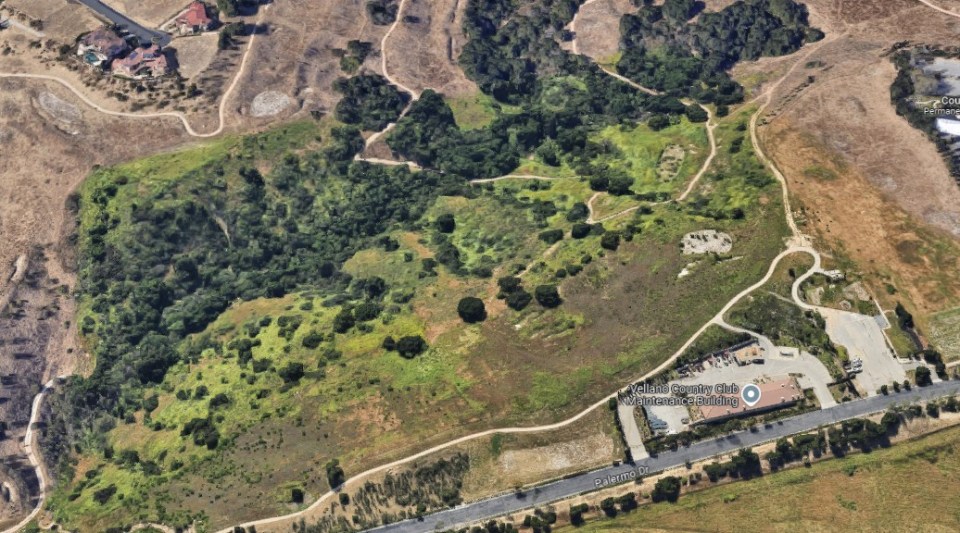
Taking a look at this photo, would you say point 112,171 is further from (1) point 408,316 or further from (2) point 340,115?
(1) point 408,316

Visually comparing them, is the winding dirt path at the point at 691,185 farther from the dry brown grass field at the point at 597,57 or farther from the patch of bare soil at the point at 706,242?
the patch of bare soil at the point at 706,242

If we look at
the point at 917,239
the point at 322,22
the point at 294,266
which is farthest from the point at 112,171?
the point at 917,239

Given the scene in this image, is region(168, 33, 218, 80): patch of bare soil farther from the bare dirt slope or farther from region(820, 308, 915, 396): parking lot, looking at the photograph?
region(820, 308, 915, 396): parking lot

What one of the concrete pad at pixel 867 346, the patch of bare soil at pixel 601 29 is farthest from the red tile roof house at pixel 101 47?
the concrete pad at pixel 867 346

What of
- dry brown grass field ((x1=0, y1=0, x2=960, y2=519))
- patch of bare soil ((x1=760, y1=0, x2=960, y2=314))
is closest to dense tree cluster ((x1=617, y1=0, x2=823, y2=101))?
dry brown grass field ((x1=0, y1=0, x2=960, y2=519))

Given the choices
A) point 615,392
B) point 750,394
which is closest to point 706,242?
point 750,394

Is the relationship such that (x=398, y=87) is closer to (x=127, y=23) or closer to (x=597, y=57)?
(x=597, y=57)
